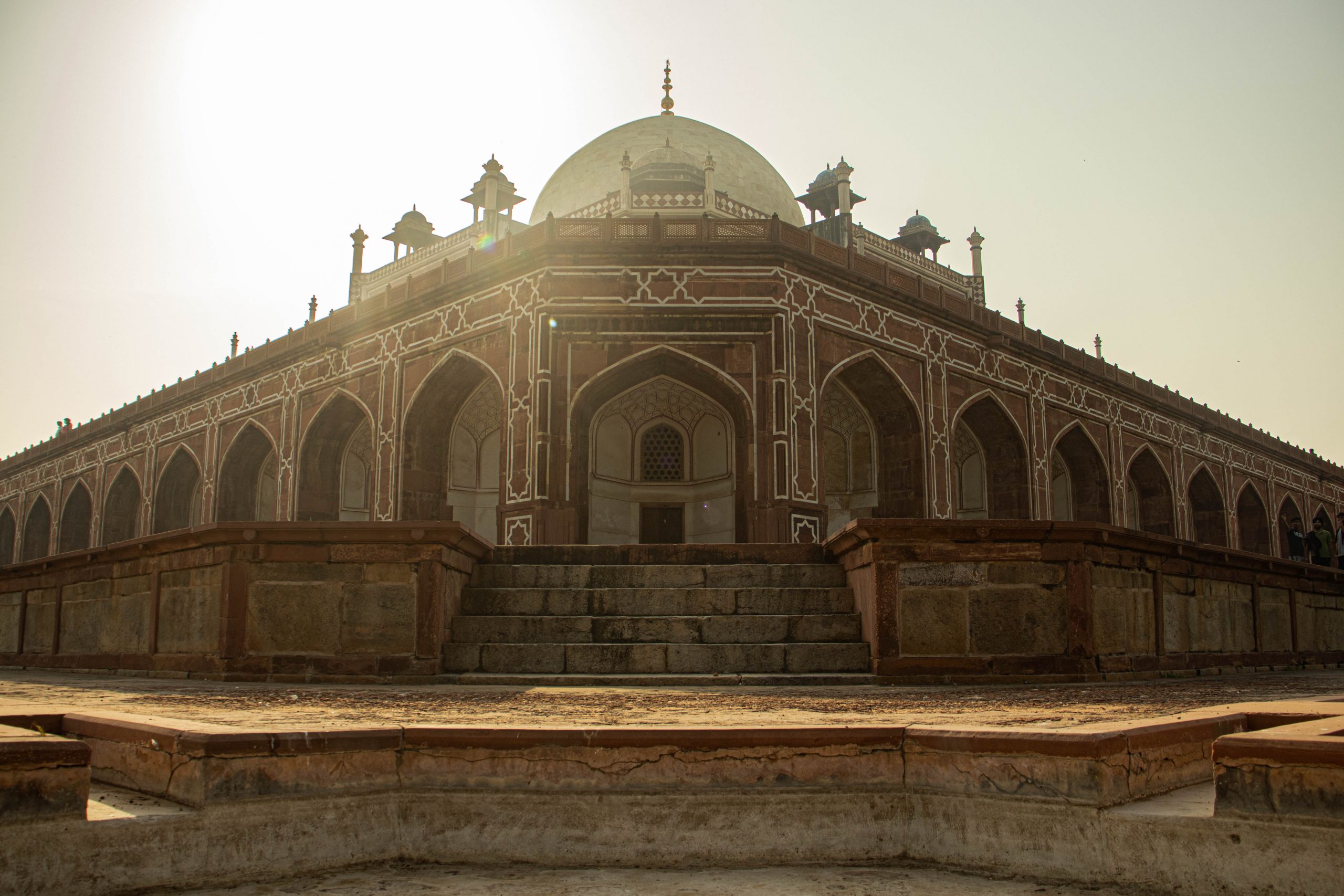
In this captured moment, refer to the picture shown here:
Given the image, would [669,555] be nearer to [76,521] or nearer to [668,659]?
[668,659]

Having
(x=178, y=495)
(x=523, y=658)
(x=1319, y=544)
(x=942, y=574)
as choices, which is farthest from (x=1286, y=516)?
(x=178, y=495)

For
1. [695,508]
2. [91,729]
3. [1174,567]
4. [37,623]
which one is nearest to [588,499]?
[695,508]

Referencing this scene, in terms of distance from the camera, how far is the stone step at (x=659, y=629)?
5898mm

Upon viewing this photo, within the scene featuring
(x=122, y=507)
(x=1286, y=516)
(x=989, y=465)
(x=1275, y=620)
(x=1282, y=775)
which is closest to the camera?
(x=1282, y=775)

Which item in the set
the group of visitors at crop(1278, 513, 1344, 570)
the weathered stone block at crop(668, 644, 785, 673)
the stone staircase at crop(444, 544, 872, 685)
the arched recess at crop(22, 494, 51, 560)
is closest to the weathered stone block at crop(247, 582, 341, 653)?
the stone staircase at crop(444, 544, 872, 685)

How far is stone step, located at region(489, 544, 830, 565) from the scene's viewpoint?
706 cm

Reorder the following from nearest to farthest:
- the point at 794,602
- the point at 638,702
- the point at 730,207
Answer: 1. the point at 638,702
2. the point at 794,602
3. the point at 730,207

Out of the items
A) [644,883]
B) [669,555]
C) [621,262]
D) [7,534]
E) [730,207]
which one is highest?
[730,207]

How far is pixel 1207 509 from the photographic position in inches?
891

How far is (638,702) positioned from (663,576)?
2616mm

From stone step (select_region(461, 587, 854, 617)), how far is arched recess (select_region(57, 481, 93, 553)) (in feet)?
74.3

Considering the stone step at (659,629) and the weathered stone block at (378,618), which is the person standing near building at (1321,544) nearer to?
the stone step at (659,629)

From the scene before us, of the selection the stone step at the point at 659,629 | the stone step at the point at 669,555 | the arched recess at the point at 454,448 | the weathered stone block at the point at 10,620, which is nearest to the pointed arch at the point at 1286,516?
the arched recess at the point at 454,448

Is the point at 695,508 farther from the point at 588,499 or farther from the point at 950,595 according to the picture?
the point at 950,595
